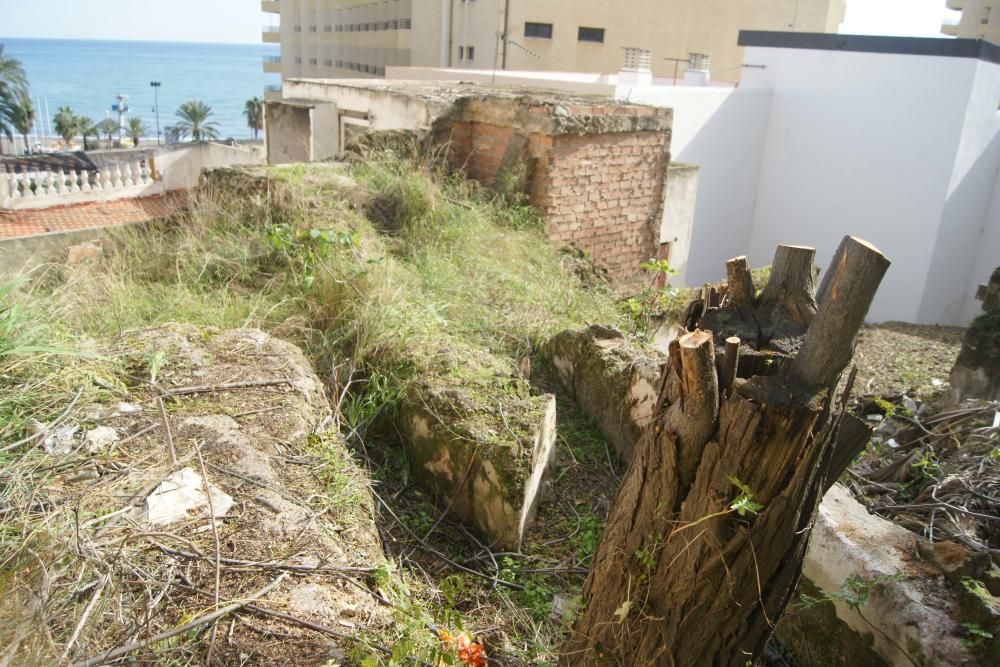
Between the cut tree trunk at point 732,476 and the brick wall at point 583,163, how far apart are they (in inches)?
204

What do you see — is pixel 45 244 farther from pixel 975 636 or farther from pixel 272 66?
pixel 272 66

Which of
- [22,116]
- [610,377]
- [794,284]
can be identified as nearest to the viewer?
[794,284]

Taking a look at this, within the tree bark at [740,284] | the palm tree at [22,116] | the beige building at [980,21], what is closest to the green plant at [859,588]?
the tree bark at [740,284]

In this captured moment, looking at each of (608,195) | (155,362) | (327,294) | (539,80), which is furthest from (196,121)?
(155,362)

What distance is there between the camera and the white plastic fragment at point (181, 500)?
2508 millimetres

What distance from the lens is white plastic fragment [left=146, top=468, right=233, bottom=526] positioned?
2.51 metres

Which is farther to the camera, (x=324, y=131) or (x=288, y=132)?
(x=288, y=132)

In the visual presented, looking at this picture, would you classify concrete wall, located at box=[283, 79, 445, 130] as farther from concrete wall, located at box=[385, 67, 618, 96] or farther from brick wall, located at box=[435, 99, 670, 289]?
concrete wall, located at box=[385, 67, 618, 96]

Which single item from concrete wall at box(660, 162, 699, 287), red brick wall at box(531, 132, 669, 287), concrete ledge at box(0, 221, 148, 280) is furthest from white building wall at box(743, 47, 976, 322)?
concrete ledge at box(0, 221, 148, 280)

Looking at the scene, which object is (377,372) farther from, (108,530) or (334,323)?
(108,530)

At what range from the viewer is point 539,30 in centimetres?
2519

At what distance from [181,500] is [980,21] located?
4167cm

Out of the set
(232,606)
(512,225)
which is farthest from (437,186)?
(232,606)

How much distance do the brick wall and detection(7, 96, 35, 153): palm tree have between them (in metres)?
36.2
